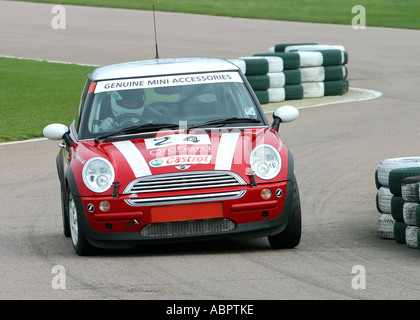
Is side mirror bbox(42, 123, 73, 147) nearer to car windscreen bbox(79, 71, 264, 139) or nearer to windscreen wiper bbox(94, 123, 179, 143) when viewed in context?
car windscreen bbox(79, 71, 264, 139)

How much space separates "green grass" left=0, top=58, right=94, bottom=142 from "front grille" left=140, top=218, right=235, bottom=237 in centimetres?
828

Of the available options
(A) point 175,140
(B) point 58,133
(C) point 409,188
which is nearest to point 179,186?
(A) point 175,140

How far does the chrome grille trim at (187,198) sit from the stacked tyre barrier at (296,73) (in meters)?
11.0

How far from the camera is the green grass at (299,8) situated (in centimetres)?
3609

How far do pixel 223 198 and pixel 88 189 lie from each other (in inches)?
41.2

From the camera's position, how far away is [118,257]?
7867mm

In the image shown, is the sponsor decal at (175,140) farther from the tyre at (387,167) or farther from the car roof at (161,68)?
the tyre at (387,167)

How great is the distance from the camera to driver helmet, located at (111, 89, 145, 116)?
Answer: 866cm

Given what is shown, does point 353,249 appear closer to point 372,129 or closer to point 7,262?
point 7,262

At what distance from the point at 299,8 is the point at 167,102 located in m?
32.0

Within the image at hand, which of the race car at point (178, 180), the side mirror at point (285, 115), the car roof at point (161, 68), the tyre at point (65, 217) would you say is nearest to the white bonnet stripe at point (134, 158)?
the race car at point (178, 180)

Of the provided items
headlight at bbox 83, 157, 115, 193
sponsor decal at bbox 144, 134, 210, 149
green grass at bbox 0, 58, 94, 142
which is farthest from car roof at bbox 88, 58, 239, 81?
green grass at bbox 0, 58, 94, 142

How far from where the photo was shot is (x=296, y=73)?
64.2ft
